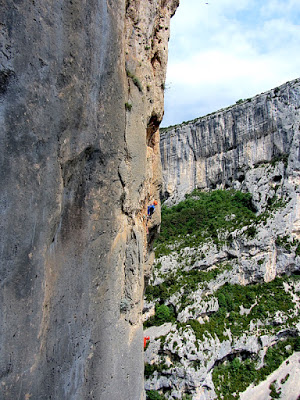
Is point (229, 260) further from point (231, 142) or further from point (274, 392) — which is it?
point (231, 142)

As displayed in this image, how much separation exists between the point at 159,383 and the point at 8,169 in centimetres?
2615

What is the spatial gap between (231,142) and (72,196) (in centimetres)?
4517

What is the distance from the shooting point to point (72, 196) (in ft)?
16.7

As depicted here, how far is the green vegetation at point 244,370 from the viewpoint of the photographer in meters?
26.0

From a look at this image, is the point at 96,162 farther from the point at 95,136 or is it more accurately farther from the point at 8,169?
the point at 8,169

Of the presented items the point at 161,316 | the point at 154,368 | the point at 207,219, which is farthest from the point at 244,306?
the point at 207,219

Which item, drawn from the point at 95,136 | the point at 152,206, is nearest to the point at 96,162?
the point at 95,136

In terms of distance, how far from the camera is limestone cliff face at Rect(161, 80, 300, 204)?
42.2 metres

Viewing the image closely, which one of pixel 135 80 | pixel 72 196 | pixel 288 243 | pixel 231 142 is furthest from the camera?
pixel 231 142

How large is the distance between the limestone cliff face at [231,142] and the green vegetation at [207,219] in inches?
141

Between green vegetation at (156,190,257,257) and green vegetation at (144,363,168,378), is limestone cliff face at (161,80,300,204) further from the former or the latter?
green vegetation at (144,363,168,378)

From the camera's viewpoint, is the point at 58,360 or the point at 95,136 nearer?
the point at 58,360

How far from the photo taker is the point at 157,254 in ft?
129

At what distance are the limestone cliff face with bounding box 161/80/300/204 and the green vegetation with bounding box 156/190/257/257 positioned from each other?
3.59m
